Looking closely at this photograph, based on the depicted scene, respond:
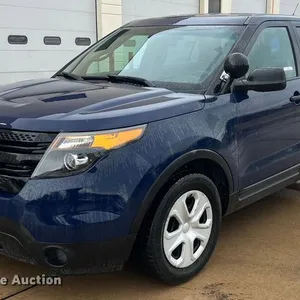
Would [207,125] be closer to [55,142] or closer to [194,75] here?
[194,75]

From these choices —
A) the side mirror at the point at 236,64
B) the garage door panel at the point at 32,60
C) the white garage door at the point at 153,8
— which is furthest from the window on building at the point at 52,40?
the side mirror at the point at 236,64

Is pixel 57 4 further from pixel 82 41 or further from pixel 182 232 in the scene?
pixel 182 232

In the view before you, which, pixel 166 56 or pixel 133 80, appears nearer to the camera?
pixel 133 80

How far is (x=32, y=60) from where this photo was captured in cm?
824

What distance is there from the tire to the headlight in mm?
531

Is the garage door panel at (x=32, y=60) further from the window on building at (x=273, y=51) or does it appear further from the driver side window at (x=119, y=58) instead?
the window on building at (x=273, y=51)

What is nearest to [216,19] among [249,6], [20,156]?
[20,156]

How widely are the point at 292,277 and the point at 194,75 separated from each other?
1.56m

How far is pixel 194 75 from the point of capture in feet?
12.1

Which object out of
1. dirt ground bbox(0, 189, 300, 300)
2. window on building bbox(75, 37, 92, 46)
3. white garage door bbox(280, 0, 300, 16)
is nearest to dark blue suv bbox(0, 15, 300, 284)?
dirt ground bbox(0, 189, 300, 300)

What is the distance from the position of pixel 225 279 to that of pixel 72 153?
1409mm

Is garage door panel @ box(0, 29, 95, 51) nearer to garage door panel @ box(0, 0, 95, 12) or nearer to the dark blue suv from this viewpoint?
garage door panel @ box(0, 0, 95, 12)

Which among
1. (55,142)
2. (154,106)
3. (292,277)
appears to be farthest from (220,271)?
(55,142)

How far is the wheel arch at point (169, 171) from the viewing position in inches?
113
